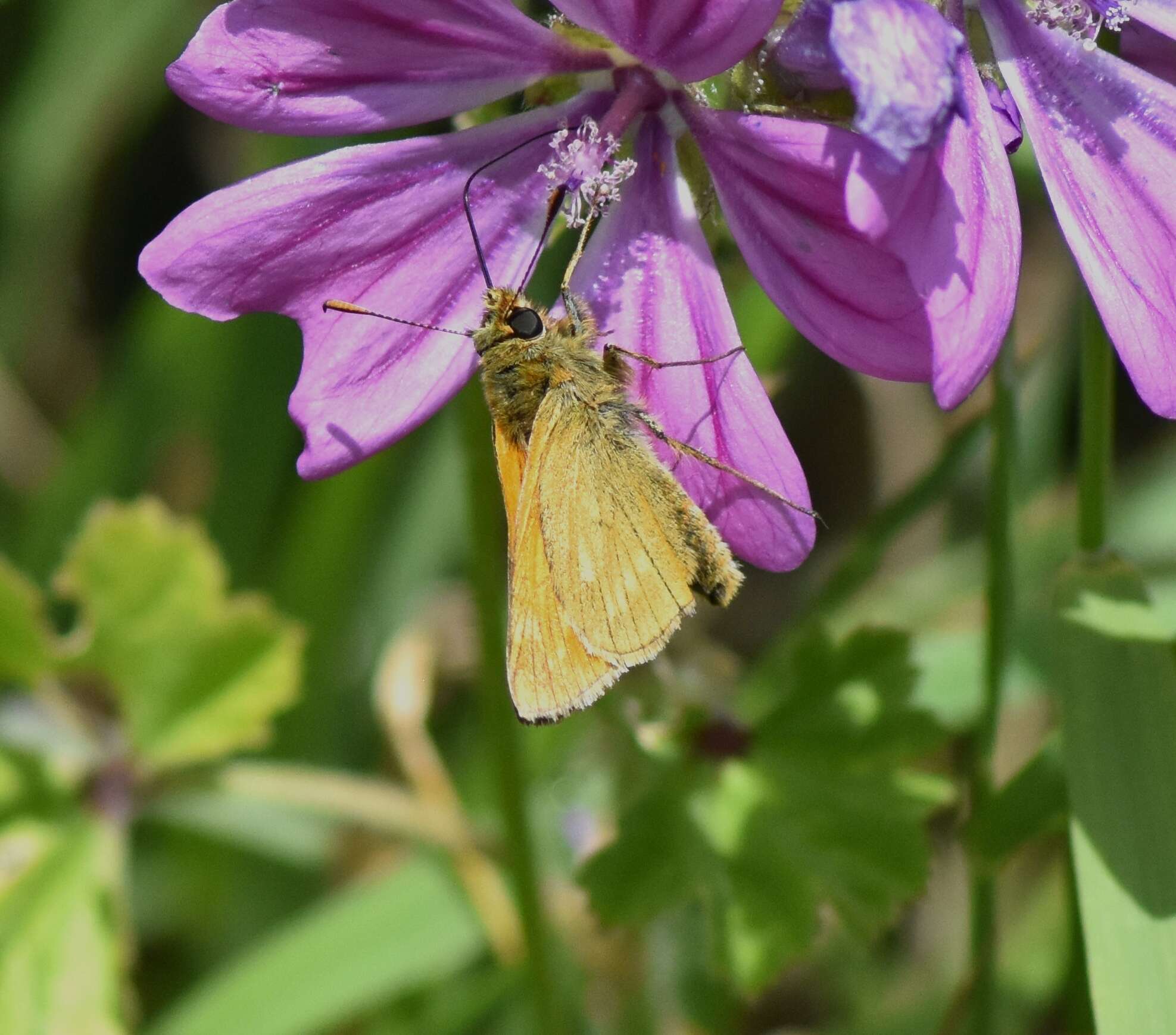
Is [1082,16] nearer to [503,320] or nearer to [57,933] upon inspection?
[503,320]

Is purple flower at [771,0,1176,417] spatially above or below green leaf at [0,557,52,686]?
above

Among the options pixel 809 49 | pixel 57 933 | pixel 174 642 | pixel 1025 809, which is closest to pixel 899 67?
pixel 809 49

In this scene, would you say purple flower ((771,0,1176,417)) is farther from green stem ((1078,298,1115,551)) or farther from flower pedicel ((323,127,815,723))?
flower pedicel ((323,127,815,723))

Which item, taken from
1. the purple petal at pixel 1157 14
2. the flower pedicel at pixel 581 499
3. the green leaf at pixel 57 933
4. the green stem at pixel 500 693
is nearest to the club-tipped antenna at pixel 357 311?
the flower pedicel at pixel 581 499

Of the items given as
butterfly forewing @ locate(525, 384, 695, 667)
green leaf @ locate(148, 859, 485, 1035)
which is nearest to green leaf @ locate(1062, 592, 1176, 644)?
butterfly forewing @ locate(525, 384, 695, 667)

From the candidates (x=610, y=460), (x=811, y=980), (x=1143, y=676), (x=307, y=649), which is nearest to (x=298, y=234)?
(x=610, y=460)

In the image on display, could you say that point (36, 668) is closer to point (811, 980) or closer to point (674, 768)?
point (674, 768)

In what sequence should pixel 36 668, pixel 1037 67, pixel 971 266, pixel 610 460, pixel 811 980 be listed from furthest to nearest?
pixel 811 980
pixel 36 668
pixel 610 460
pixel 1037 67
pixel 971 266
